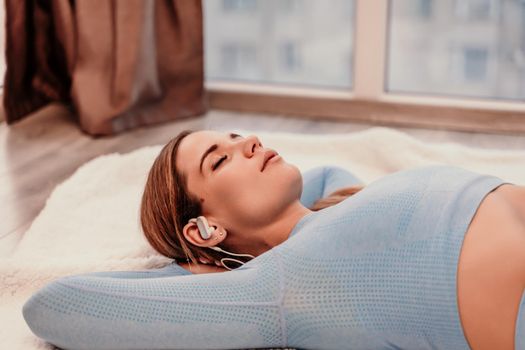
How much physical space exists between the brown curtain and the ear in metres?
1.44

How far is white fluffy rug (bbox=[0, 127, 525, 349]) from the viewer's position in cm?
163

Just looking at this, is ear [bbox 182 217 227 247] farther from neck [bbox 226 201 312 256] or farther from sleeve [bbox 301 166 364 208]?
sleeve [bbox 301 166 364 208]

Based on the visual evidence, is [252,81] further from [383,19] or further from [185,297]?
[185,297]

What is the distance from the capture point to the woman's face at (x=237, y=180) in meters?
1.48

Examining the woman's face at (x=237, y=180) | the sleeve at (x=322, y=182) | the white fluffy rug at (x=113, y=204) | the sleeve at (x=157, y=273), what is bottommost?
the white fluffy rug at (x=113, y=204)

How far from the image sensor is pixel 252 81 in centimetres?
326

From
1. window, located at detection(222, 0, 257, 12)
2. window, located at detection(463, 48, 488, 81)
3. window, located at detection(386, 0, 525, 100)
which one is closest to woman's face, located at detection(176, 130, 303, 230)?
window, located at detection(386, 0, 525, 100)

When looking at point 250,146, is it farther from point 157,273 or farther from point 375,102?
point 375,102

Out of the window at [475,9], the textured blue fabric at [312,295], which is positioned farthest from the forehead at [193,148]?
the window at [475,9]

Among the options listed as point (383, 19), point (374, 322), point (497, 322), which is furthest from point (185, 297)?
point (383, 19)

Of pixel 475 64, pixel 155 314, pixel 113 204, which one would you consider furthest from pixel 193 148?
pixel 475 64

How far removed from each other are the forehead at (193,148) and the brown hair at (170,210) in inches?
0.5

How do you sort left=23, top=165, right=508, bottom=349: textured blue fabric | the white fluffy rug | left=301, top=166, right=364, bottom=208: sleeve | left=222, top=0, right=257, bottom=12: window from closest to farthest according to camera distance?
left=23, top=165, right=508, bottom=349: textured blue fabric, the white fluffy rug, left=301, top=166, right=364, bottom=208: sleeve, left=222, top=0, right=257, bottom=12: window

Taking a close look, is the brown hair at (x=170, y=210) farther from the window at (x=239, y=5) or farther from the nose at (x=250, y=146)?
the window at (x=239, y=5)
